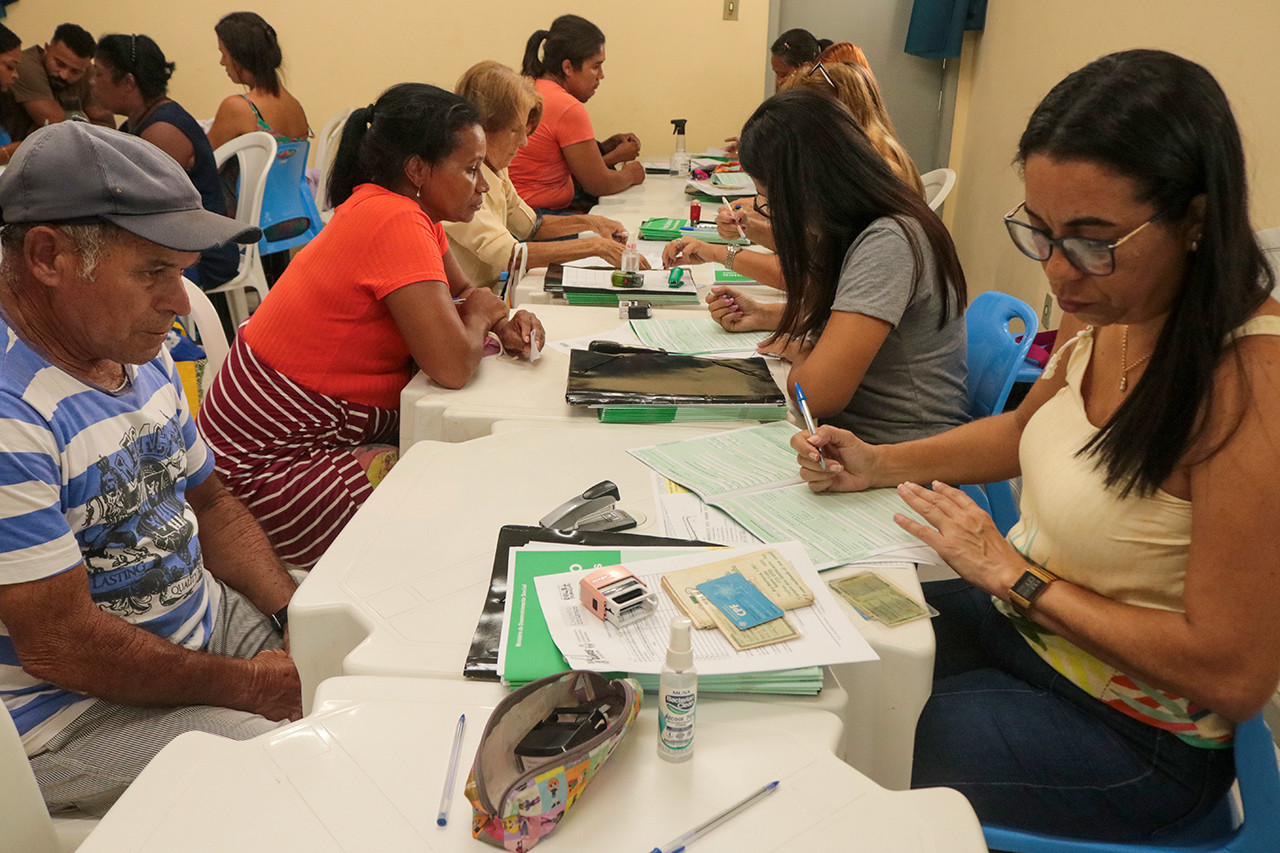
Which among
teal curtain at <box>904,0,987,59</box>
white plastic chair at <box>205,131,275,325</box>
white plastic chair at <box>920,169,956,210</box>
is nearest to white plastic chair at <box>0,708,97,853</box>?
white plastic chair at <box>205,131,275,325</box>

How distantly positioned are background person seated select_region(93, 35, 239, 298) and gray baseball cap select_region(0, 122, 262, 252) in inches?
100

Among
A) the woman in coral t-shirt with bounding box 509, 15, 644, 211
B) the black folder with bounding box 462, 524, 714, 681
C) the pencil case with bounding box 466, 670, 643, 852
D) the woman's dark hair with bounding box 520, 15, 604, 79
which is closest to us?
the pencil case with bounding box 466, 670, 643, 852

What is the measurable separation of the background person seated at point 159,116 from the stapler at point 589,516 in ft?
9.32

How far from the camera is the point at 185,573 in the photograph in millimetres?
1393

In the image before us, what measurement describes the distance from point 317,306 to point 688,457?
0.90 m

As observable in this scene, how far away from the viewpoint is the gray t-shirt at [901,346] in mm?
1736

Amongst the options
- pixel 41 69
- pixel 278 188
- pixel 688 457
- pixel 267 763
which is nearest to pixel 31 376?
pixel 267 763

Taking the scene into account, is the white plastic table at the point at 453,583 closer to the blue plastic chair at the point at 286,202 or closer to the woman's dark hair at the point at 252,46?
the blue plastic chair at the point at 286,202

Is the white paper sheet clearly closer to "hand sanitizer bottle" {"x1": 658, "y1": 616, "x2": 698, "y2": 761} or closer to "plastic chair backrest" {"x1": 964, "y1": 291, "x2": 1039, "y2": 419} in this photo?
"hand sanitizer bottle" {"x1": 658, "y1": 616, "x2": 698, "y2": 761}

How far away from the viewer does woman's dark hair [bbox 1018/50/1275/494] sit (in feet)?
3.31

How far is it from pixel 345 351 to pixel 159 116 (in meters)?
2.35

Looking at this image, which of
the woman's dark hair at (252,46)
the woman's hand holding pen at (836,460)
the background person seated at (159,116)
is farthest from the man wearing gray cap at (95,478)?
the woman's dark hair at (252,46)

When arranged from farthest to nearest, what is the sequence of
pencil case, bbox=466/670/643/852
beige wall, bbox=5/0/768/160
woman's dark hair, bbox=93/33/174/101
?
1. beige wall, bbox=5/0/768/160
2. woman's dark hair, bbox=93/33/174/101
3. pencil case, bbox=466/670/643/852

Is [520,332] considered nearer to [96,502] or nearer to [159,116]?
[96,502]
